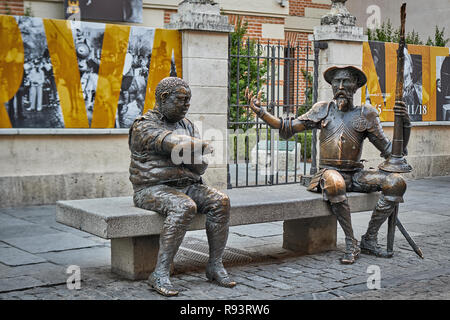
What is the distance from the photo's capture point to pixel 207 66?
32.0 ft

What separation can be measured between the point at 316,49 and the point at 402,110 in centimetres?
510

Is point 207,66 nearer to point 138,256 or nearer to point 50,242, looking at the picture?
point 50,242

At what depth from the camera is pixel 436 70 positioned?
12867 millimetres

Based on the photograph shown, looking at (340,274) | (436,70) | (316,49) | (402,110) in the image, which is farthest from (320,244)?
(436,70)

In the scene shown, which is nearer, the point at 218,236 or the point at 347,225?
the point at 218,236

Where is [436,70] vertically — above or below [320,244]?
above

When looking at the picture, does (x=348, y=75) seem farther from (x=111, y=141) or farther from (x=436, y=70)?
(x=436, y=70)

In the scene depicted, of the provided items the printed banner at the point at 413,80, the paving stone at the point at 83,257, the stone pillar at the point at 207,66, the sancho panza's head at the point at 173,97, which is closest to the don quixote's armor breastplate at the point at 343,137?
the sancho panza's head at the point at 173,97

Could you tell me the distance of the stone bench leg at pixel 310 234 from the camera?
21.2 ft

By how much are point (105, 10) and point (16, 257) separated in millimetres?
8777

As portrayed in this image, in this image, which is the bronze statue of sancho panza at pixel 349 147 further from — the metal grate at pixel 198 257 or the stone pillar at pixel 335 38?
the stone pillar at pixel 335 38

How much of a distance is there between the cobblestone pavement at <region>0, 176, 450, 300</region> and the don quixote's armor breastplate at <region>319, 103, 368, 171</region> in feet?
2.91

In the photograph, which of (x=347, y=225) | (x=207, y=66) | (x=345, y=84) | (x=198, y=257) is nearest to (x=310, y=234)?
(x=347, y=225)

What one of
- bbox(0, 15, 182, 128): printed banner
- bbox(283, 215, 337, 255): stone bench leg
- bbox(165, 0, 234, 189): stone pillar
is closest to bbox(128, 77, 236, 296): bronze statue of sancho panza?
bbox(283, 215, 337, 255): stone bench leg
